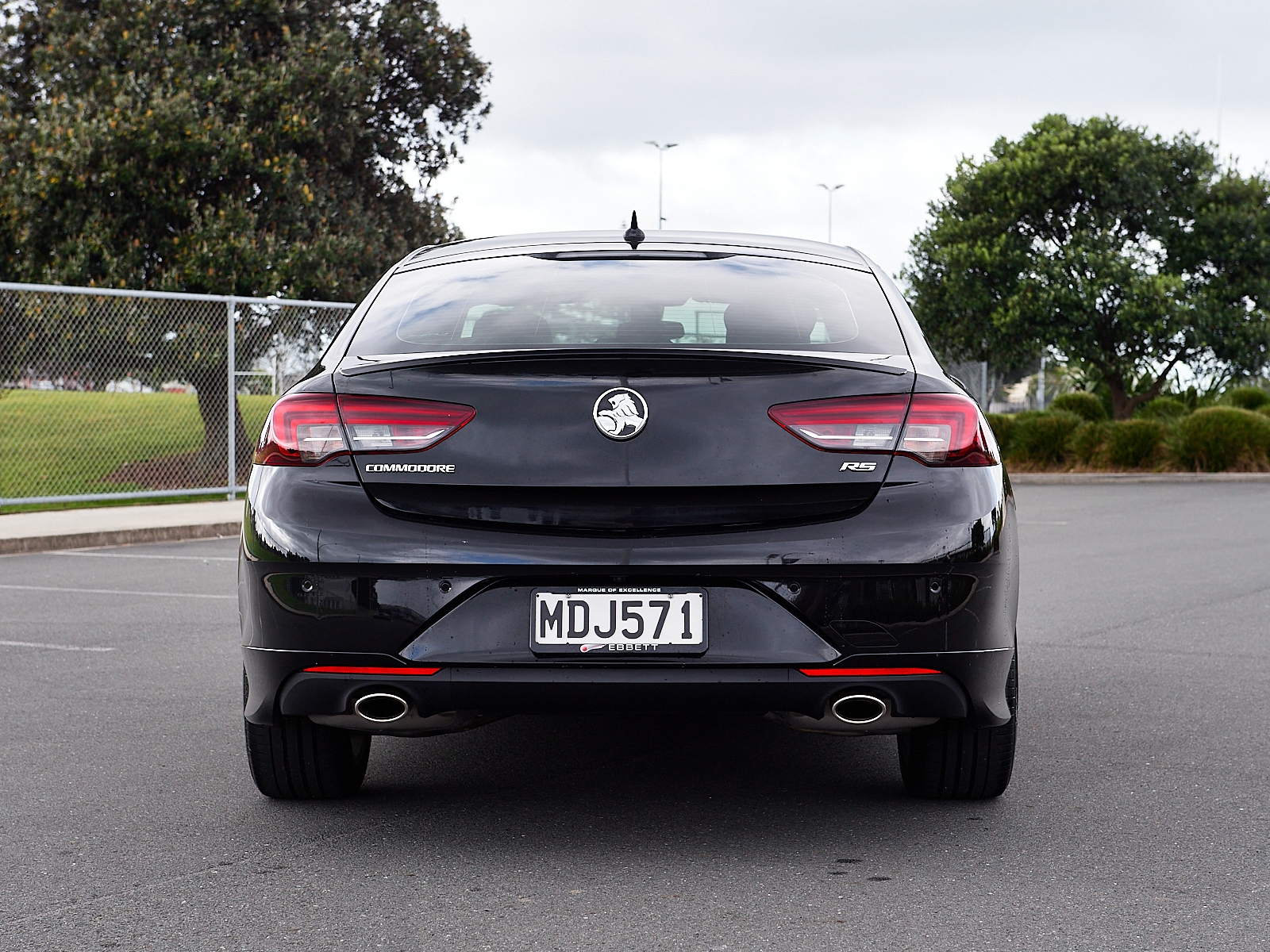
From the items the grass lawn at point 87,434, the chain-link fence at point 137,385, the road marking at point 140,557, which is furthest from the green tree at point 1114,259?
the road marking at point 140,557

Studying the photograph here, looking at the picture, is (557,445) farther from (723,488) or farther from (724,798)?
(724,798)

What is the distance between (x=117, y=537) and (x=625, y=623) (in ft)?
32.9

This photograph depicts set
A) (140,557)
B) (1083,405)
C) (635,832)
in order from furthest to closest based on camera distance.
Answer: (1083,405)
(140,557)
(635,832)

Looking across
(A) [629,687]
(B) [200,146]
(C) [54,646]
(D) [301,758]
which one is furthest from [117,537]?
(A) [629,687]

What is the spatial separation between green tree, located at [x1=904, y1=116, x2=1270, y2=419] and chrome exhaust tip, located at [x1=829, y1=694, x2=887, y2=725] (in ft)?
77.1

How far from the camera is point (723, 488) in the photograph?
3.46 meters

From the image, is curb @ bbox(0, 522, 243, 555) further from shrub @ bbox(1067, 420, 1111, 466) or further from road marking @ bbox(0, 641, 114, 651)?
shrub @ bbox(1067, 420, 1111, 466)

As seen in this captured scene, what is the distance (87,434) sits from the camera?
15.1 meters

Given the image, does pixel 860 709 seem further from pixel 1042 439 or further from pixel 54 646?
pixel 1042 439

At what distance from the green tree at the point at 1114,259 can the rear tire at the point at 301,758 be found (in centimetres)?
2353

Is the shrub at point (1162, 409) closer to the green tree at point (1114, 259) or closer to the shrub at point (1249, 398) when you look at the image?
the green tree at point (1114, 259)

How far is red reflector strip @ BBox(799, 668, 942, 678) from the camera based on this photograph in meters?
3.45

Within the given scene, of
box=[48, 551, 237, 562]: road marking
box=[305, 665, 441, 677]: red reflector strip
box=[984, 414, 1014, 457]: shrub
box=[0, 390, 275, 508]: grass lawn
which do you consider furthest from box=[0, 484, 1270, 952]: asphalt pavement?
box=[984, 414, 1014, 457]: shrub

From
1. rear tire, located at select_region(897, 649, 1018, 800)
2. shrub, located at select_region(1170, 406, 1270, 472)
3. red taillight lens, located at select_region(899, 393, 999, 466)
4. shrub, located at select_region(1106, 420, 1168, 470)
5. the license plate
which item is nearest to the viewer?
the license plate
